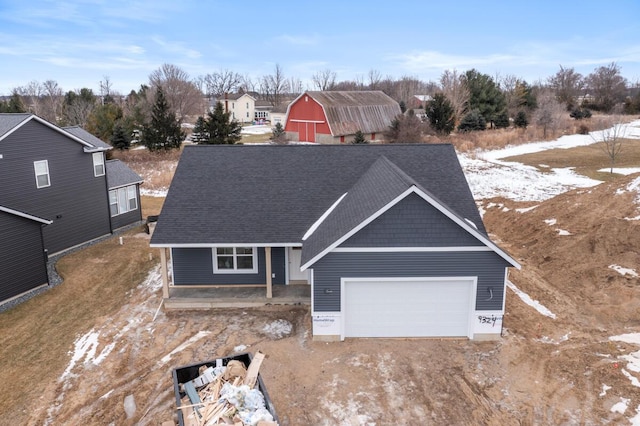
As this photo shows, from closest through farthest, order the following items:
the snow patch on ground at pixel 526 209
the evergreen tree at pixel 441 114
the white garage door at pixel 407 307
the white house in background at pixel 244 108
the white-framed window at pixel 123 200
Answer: the white garage door at pixel 407 307 < the snow patch on ground at pixel 526 209 < the white-framed window at pixel 123 200 < the evergreen tree at pixel 441 114 < the white house in background at pixel 244 108

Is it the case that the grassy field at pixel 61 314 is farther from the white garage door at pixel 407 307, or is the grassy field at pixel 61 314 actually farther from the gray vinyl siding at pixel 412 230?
the gray vinyl siding at pixel 412 230

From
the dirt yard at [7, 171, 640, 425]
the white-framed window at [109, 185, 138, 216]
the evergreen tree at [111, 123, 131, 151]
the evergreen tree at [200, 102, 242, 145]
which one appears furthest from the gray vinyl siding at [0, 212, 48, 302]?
the evergreen tree at [111, 123, 131, 151]

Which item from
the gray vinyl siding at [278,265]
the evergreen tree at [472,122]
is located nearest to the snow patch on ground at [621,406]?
the gray vinyl siding at [278,265]

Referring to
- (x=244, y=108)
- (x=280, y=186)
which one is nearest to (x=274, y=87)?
(x=244, y=108)

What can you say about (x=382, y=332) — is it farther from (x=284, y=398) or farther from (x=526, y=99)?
(x=526, y=99)

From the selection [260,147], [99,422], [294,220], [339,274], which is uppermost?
[260,147]

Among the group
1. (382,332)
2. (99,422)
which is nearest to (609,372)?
(382,332)
